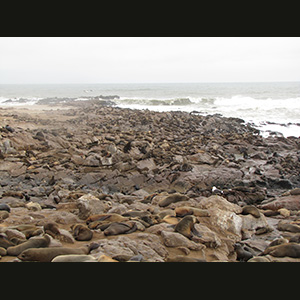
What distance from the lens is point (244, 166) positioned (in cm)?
1059

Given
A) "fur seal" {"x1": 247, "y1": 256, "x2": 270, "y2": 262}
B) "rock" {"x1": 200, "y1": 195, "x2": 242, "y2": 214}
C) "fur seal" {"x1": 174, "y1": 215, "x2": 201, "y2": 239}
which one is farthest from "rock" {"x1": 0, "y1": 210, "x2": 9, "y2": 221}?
"fur seal" {"x1": 247, "y1": 256, "x2": 270, "y2": 262}

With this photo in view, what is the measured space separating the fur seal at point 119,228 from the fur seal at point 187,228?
74 centimetres

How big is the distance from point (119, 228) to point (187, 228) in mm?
1137

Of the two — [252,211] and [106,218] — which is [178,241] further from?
[252,211]

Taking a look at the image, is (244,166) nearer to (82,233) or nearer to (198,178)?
(198,178)

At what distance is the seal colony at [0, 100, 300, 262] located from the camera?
4016 mm

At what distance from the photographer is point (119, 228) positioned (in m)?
4.52

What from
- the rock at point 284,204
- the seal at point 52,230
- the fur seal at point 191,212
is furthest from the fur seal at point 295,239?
the seal at point 52,230

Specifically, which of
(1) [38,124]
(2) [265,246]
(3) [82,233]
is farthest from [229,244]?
(1) [38,124]

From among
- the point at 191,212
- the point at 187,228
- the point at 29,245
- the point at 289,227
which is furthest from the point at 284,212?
the point at 29,245

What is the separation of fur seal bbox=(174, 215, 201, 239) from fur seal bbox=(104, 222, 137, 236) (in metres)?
0.74

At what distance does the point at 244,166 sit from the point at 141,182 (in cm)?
442

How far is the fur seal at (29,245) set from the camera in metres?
3.56

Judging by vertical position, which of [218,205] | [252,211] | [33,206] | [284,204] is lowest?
[284,204]
